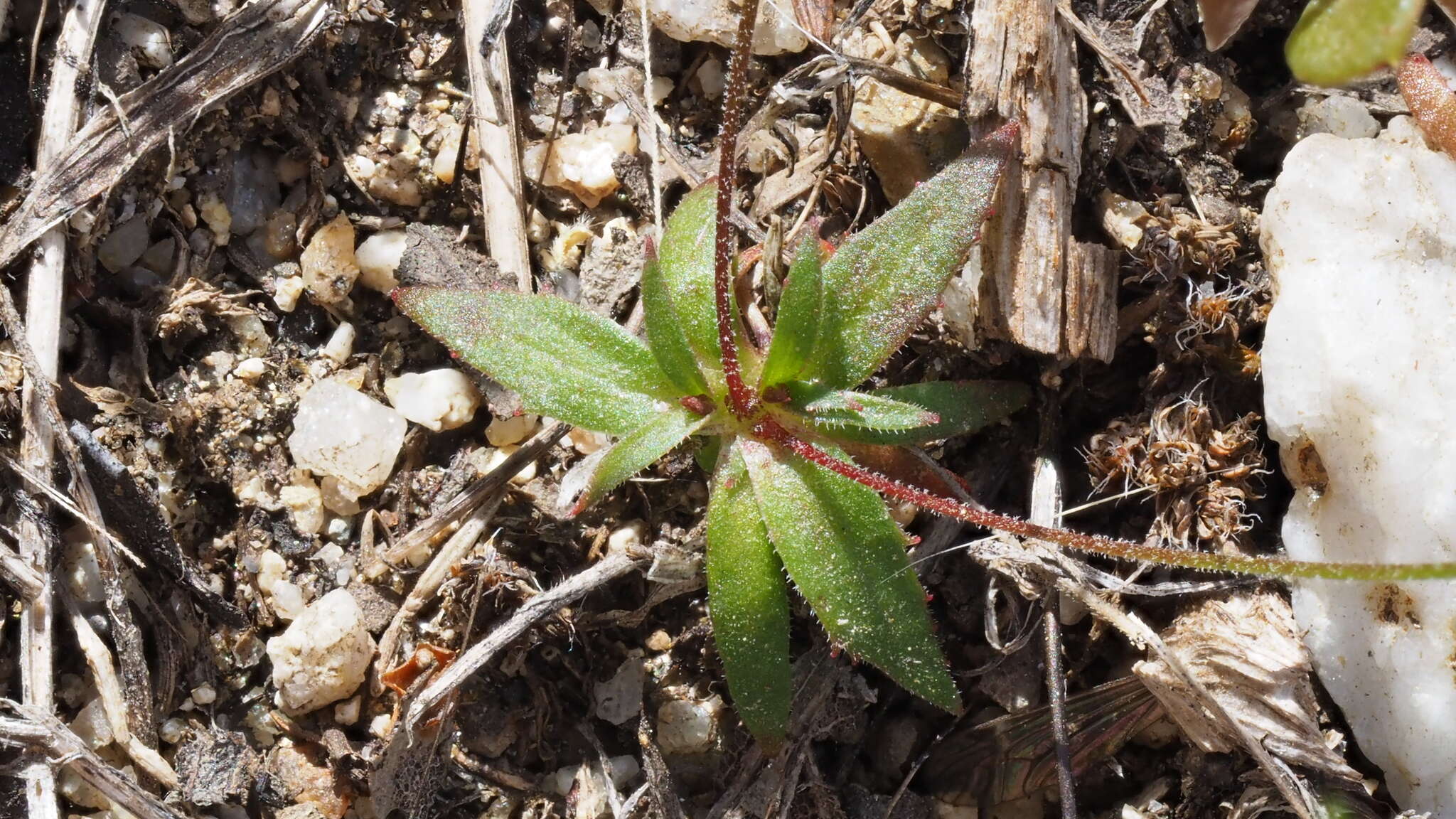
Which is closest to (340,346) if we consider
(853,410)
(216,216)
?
(216,216)

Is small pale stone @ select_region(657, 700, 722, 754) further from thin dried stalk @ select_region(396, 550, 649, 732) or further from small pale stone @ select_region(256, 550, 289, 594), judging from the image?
small pale stone @ select_region(256, 550, 289, 594)

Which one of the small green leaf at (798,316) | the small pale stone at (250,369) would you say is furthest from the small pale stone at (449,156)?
the small green leaf at (798,316)

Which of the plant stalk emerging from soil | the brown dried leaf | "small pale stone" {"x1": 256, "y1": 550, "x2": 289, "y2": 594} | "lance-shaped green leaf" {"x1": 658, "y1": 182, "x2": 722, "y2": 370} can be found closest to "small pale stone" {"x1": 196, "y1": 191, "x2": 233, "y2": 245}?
the plant stalk emerging from soil

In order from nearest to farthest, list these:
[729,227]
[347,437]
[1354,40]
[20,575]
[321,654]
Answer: [1354,40]
[729,227]
[20,575]
[321,654]
[347,437]

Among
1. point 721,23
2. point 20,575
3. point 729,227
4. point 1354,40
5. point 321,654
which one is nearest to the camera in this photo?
point 1354,40

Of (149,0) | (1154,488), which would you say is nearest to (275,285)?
(149,0)

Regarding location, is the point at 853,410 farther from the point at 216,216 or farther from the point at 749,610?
the point at 216,216

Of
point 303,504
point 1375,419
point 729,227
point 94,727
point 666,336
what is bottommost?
point 1375,419

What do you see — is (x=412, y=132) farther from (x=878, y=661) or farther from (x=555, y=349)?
(x=878, y=661)
